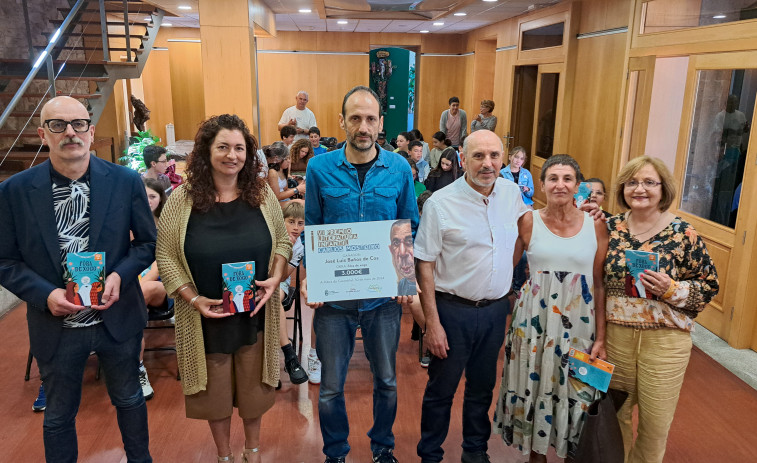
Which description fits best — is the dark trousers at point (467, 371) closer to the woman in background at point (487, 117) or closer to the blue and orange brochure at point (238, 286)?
the blue and orange brochure at point (238, 286)

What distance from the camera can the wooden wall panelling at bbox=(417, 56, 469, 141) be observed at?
1485cm

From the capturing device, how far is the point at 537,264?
8.18ft

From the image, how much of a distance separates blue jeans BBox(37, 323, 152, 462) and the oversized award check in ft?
2.99

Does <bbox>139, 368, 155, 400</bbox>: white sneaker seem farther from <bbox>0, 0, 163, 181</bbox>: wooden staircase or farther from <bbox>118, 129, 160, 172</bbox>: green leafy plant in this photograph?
<bbox>118, 129, 160, 172</bbox>: green leafy plant

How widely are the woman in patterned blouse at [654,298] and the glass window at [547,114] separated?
20.7 feet

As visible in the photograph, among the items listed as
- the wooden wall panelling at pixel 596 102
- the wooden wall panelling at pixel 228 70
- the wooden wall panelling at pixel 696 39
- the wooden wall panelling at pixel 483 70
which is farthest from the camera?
the wooden wall panelling at pixel 483 70

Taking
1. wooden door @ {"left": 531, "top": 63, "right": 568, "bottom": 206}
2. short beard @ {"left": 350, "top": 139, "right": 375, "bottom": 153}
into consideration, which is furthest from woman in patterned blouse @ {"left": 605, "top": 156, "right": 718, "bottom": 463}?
wooden door @ {"left": 531, "top": 63, "right": 568, "bottom": 206}

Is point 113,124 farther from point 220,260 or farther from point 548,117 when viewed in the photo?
point 220,260

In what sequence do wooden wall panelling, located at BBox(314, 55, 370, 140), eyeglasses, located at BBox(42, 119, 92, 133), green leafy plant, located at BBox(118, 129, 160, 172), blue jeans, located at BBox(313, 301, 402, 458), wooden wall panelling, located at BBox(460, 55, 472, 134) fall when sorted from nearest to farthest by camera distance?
eyeglasses, located at BBox(42, 119, 92, 133)
blue jeans, located at BBox(313, 301, 402, 458)
green leafy plant, located at BBox(118, 129, 160, 172)
wooden wall panelling, located at BBox(460, 55, 472, 134)
wooden wall panelling, located at BBox(314, 55, 370, 140)

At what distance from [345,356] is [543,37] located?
26.1ft

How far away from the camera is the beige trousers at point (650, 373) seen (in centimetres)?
237

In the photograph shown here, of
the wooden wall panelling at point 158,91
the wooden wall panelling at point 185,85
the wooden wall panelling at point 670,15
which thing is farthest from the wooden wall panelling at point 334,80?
the wooden wall panelling at point 670,15

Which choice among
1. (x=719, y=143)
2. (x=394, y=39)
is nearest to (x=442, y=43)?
(x=394, y=39)

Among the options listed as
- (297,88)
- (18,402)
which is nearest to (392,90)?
(297,88)
